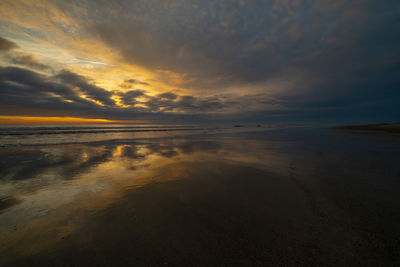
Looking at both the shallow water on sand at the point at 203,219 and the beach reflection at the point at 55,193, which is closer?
the shallow water on sand at the point at 203,219

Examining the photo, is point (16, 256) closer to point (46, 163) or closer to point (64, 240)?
point (64, 240)

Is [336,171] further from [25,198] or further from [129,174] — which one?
[25,198]

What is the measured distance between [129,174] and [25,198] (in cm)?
351

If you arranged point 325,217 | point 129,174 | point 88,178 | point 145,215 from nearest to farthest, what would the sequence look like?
point 325,217
point 145,215
point 88,178
point 129,174

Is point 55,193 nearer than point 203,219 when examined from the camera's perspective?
No

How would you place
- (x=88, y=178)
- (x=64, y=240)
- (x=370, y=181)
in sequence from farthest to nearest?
(x=88, y=178), (x=370, y=181), (x=64, y=240)

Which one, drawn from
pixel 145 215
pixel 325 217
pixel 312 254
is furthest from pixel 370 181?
pixel 145 215

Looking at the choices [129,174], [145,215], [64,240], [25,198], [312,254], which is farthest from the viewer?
[129,174]

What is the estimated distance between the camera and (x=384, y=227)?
362cm

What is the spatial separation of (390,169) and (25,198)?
52.6ft

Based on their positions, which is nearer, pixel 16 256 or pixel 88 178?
pixel 16 256

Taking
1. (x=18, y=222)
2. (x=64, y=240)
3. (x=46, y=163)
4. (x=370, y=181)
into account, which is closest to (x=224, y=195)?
(x=64, y=240)

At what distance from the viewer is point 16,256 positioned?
2979mm

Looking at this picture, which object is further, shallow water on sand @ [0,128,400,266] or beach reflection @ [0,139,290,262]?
beach reflection @ [0,139,290,262]
